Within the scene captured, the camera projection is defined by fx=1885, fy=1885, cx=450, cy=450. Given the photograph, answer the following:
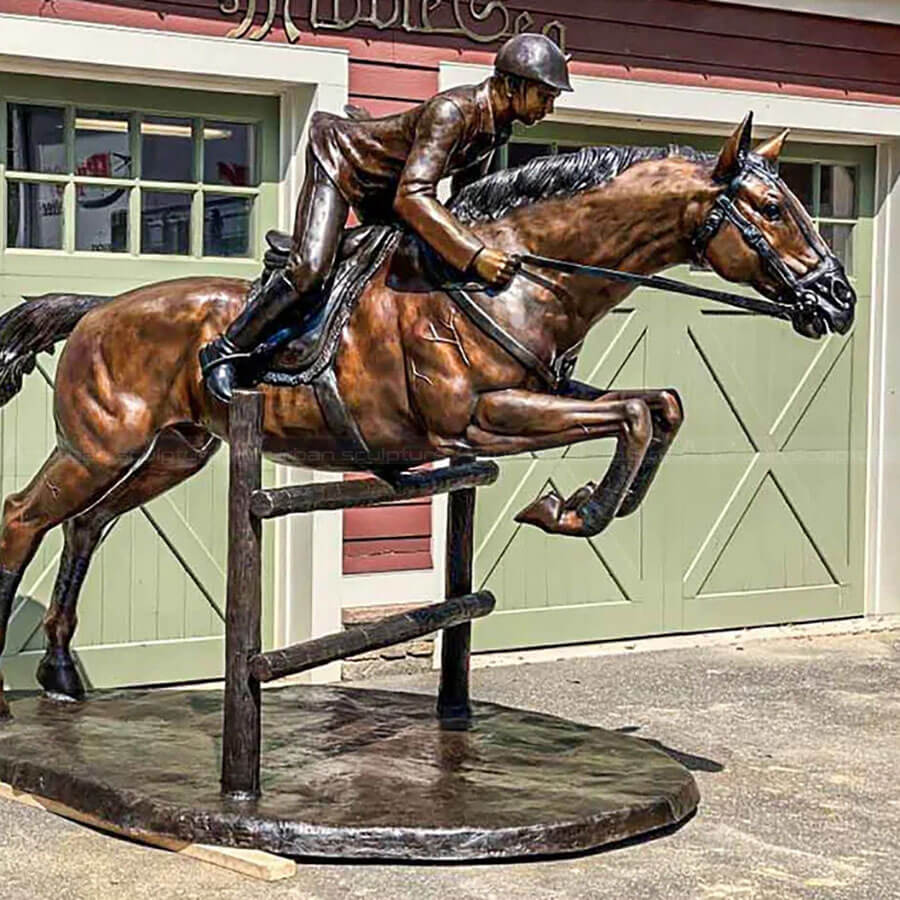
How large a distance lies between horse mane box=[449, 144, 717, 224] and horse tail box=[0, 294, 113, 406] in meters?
1.61

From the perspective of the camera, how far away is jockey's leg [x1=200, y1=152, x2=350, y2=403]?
591cm

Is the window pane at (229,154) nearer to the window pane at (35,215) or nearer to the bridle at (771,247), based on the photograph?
the window pane at (35,215)

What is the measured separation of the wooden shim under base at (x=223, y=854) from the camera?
5.32 m

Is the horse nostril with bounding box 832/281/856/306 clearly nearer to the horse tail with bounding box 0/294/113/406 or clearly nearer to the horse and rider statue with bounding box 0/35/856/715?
the horse and rider statue with bounding box 0/35/856/715

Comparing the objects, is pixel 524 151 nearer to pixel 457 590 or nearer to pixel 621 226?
pixel 457 590

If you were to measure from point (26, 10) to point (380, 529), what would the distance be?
8.98 feet

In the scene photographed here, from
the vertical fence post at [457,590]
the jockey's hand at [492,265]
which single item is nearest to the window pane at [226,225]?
the vertical fence post at [457,590]

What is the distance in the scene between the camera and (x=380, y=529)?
337 inches

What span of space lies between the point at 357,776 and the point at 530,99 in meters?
2.18

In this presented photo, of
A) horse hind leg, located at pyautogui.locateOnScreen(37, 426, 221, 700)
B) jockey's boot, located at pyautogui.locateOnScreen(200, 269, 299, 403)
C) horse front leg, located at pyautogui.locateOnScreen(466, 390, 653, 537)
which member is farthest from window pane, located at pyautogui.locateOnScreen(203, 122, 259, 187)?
horse front leg, located at pyautogui.locateOnScreen(466, 390, 653, 537)

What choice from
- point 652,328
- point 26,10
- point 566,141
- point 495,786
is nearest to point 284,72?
point 26,10

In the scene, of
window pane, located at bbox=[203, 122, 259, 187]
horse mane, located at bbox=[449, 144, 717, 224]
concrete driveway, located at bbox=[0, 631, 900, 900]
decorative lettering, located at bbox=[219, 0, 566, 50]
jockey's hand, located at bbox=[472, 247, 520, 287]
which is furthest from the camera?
window pane, located at bbox=[203, 122, 259, 187]

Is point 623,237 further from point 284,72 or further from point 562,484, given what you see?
point 562,484

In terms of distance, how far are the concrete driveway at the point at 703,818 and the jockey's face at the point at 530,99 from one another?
226 cm
